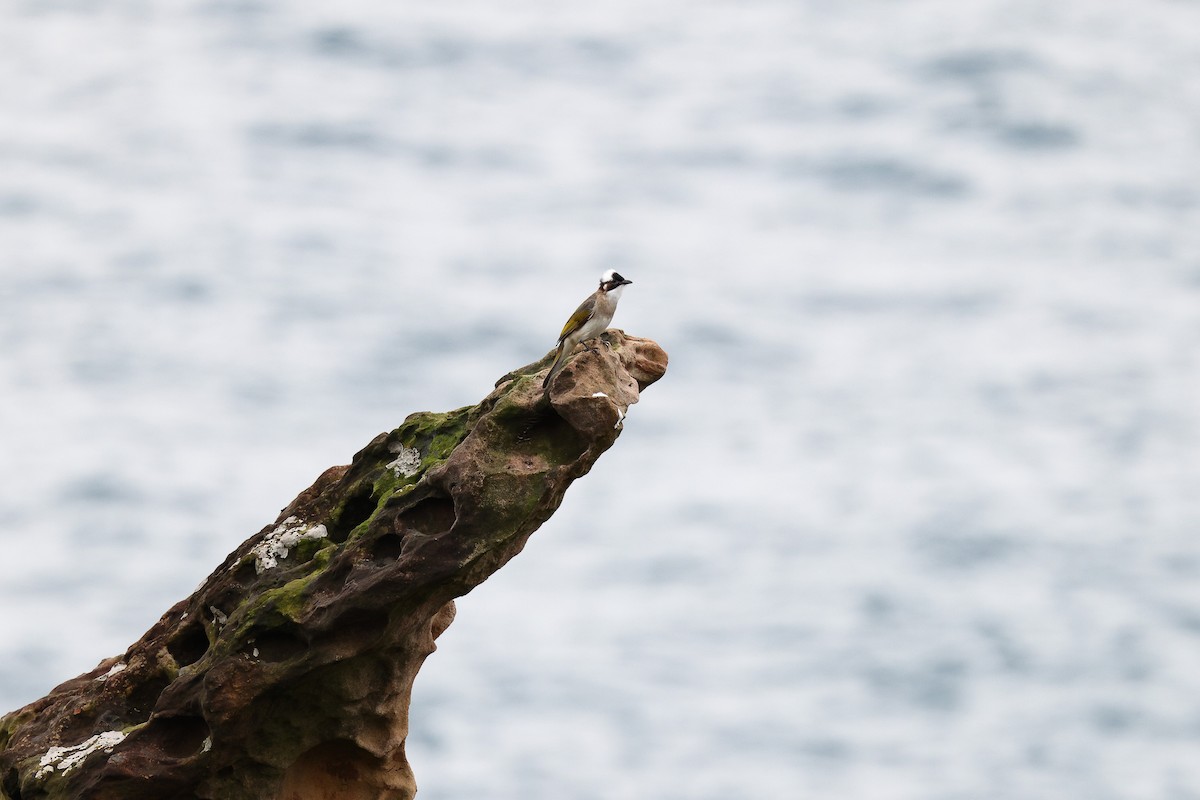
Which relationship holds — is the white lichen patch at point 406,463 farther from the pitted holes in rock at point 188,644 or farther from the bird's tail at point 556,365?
the pitted holes in rock at point 188,644

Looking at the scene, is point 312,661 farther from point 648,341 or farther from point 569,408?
point 648,341

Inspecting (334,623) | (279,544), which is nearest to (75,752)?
(279,544)

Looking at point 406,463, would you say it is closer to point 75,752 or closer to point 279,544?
point 279,544

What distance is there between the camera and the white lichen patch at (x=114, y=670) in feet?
72.8

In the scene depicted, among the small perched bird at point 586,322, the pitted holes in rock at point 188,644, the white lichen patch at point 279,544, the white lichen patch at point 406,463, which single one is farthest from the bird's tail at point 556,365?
the pitted holes in rock at point 188,644

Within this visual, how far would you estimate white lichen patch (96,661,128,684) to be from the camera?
72.8ft

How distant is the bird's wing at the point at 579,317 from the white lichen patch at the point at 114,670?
7863 mm

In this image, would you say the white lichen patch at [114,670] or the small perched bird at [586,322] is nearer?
the small perched bird at [586,322]

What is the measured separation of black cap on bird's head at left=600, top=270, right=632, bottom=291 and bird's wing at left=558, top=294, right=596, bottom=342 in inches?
17.5

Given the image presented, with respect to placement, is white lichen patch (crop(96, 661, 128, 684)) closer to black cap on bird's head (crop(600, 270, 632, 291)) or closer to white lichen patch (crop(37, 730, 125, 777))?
white lichen patch (crop(37, 730, 125, 777))

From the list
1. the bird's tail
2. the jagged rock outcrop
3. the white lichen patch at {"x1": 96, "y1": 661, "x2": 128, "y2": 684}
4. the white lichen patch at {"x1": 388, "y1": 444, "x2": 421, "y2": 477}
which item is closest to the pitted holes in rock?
the jagged rock outcrop

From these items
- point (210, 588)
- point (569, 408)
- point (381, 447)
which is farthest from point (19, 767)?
point (569, 408)

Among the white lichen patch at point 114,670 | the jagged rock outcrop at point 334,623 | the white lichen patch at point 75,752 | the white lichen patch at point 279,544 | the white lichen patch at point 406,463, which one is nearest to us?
the jagged rock outcrop at point 334,623

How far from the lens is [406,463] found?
2103 centimetres
